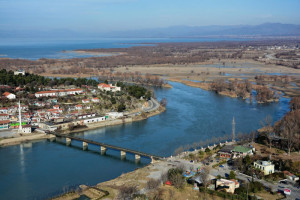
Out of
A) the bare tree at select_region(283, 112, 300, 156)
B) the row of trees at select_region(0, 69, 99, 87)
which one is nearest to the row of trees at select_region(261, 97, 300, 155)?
the bare tree at select_region(283, 112, 300, 156)

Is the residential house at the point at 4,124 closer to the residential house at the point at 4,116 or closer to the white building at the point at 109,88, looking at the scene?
the residential house at the point at 4,116

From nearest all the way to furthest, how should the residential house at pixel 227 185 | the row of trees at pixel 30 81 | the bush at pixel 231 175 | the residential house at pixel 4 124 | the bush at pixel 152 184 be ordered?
the residential house at pixel 227 185 → the bush at pixel 152 184 → the bush at pixel 231 175 → the residential house at pixel 4 124 → the row of trees at pixel 30 81

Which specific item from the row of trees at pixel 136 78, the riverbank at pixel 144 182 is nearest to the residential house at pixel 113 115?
the riverbank at pixel 144 182

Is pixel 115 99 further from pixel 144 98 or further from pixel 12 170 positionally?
pixel 12 170

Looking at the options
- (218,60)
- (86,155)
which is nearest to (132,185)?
(86,155)

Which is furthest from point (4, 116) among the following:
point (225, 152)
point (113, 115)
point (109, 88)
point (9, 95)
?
point (225, 152)

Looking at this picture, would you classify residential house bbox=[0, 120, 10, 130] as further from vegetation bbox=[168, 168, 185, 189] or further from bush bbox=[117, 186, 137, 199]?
vegetation bbox=[168, 168, 185, 189]

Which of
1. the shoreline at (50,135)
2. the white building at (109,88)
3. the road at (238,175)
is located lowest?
the shoreline at (50,135)
